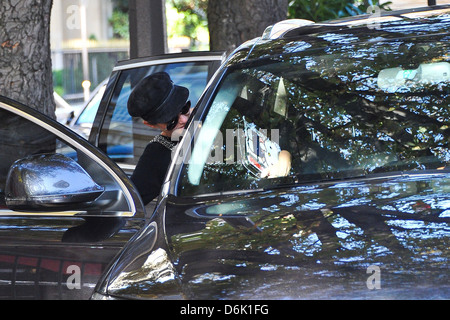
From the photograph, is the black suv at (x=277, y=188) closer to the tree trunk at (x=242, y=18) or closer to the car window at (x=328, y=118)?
the car window at (x=328, y=118)

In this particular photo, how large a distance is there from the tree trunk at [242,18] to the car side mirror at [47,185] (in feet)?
15.5

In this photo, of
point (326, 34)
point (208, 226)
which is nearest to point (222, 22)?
point (326, 34)

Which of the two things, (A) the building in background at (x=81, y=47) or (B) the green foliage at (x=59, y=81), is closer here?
(A) the building in background at (x=81, y=47)

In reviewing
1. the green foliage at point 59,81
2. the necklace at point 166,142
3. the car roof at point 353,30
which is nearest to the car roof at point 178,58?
the necklace at point 166,142

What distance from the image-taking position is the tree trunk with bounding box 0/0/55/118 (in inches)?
207

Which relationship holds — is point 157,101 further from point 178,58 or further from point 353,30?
point 178,58

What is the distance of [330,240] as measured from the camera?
2.40m

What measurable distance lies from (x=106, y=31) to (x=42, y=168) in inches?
614

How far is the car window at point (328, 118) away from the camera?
321 cm

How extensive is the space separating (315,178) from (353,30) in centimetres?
88

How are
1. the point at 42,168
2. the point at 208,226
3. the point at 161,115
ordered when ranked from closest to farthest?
the point at 208,226 < the point at 42,168 < the point at 161,115

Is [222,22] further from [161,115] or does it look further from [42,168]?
[42,168]
